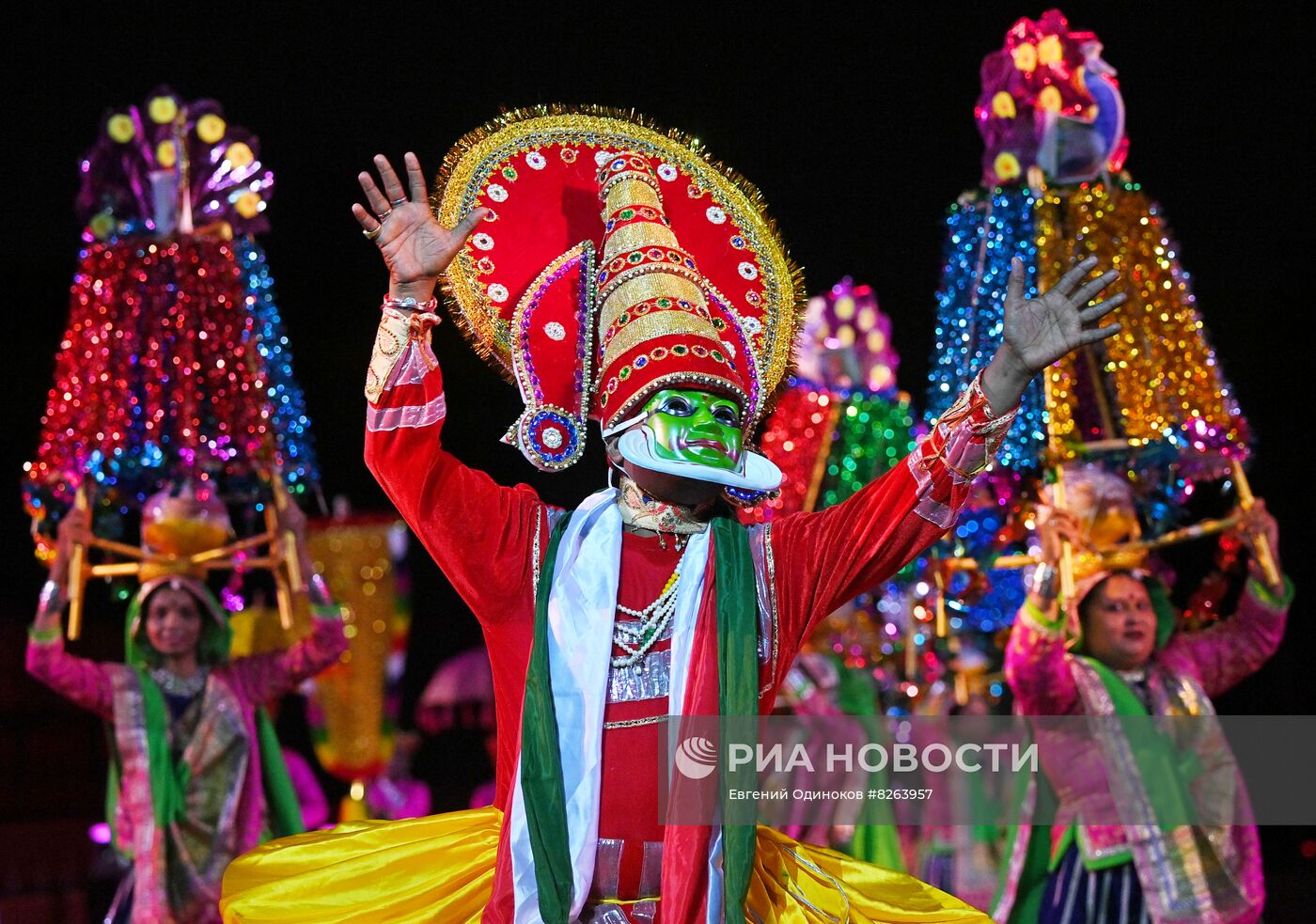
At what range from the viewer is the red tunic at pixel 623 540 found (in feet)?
10.2

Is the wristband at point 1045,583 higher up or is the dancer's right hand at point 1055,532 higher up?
the dancer's right hand at point 1055,532

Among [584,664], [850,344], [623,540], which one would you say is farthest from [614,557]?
[850,344]

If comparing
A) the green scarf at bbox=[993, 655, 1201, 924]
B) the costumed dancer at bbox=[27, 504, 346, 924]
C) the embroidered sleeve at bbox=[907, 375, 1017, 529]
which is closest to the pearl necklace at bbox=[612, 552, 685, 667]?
the embroidered sleeve at bbox=[907, 375, 1017, 529]

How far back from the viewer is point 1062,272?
575 cm

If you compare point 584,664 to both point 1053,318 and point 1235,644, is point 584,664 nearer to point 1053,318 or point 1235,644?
point 1053,318

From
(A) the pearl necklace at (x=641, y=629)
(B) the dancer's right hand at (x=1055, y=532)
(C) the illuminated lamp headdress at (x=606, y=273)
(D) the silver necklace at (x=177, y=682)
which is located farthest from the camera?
(D) the silver necklace at (x=177, y=682)

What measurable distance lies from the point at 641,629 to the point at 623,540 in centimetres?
21

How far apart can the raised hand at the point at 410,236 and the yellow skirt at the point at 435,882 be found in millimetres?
1073

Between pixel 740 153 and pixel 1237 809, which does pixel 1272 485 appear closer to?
pixel 1237 809

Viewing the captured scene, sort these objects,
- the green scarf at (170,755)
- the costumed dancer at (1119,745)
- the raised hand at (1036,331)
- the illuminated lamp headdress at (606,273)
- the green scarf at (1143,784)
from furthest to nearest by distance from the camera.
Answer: the green scarf at (170,755), the green scarf at (1143,784), the costumed dancer at (1119,745), the illuminated lamp headdress at (606,273), the raised hand at (1036,331)

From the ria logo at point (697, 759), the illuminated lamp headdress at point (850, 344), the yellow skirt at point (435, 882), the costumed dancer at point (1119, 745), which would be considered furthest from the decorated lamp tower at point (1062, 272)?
the ria logo at point (697, 759)

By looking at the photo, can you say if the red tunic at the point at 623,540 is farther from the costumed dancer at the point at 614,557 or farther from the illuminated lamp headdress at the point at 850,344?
the illuminated lamp headdress at the point at 850,344

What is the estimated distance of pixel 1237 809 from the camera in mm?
5918

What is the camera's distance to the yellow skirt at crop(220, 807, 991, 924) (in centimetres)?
318
